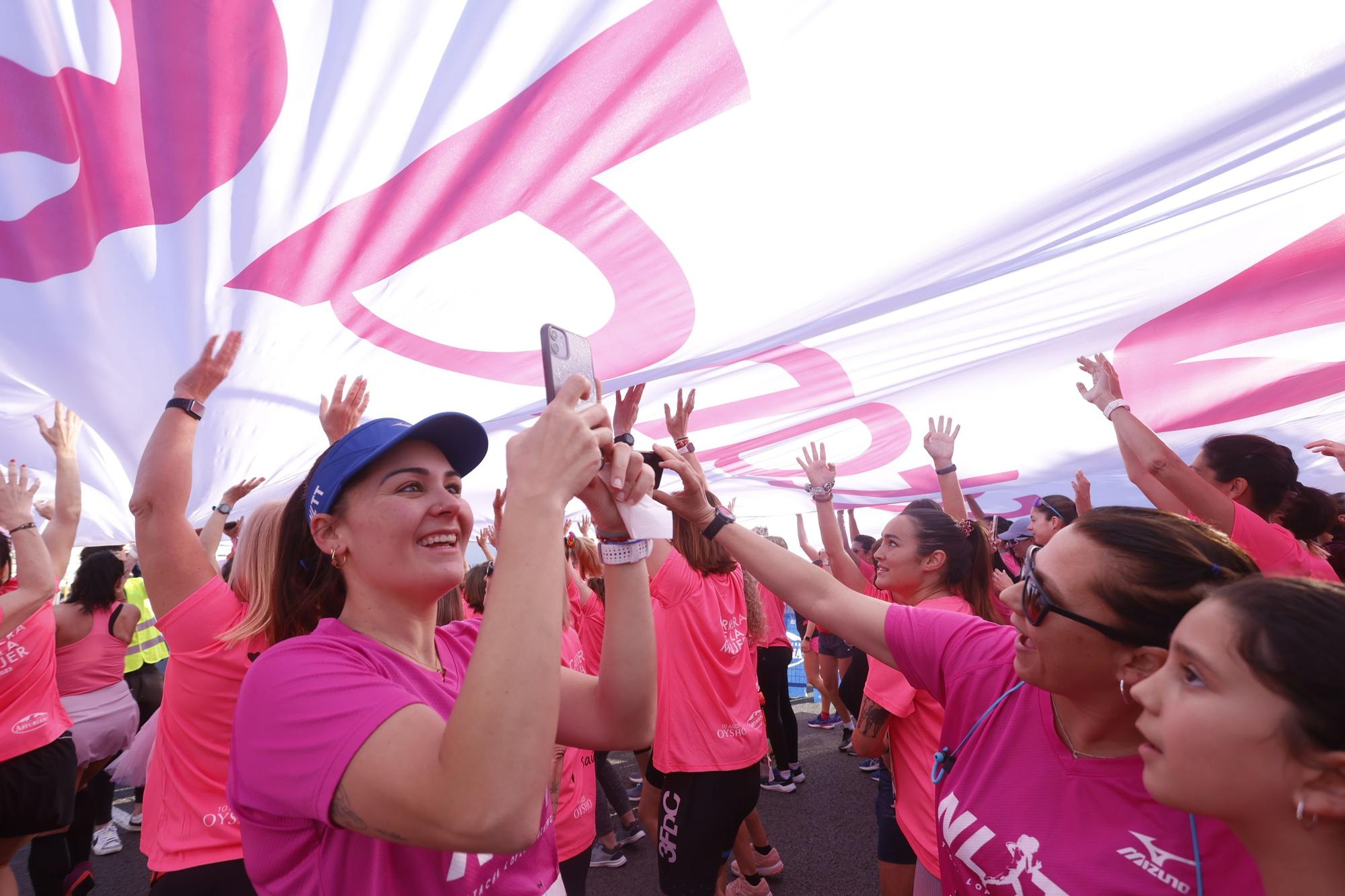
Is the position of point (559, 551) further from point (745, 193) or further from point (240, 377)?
point (240, 377)

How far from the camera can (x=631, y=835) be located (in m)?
4.94

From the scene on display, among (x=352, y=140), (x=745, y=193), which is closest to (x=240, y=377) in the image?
(x=352, y=140)

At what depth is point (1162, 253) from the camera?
283cm

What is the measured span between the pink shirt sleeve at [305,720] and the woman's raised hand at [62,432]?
228 cm

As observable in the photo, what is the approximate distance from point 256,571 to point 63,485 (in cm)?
137

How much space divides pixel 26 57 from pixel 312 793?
178 cm

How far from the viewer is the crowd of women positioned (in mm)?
934

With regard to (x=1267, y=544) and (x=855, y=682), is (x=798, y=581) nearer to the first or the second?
(x=1267, y=544)

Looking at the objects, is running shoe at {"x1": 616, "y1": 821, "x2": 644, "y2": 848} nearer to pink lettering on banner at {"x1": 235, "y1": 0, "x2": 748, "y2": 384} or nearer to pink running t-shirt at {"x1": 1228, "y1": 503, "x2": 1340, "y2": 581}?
pink lettering on banner at {"x1": 235, "y1": 0, "x2": 748, "y2": 384}

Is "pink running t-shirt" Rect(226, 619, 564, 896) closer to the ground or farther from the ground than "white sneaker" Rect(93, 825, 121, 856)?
farther from the ground

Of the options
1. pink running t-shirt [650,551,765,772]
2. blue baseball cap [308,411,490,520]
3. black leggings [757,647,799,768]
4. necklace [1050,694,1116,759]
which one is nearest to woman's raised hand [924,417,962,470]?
pink running t-shirt [650,551,765,772]

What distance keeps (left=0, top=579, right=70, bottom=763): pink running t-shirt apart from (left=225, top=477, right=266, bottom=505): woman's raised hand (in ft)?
2.95

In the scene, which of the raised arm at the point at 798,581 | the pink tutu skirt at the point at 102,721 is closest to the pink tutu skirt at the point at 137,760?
the pink tutu skirt at the point at 102,721

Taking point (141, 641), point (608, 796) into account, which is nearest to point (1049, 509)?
point (608, 796)
